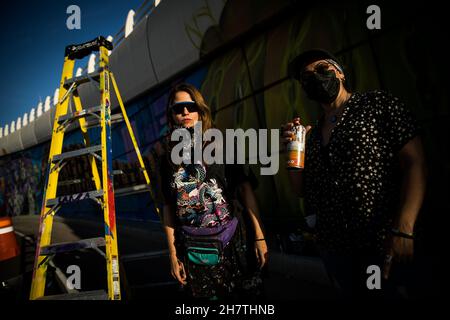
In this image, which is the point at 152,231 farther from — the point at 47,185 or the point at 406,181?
the point at 406,181

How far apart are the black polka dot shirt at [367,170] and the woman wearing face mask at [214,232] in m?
0.63

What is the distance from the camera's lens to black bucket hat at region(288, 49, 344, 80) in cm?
Answer: 159

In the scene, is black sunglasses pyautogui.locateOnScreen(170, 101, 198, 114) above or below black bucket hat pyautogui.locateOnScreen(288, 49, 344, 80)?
below

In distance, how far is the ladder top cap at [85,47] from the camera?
10.4ft

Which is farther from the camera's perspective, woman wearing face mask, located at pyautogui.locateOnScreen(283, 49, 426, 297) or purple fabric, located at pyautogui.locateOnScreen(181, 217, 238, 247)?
purple fabric, located at pyautogui.locateOnScreen(181, 217, 238, 247)

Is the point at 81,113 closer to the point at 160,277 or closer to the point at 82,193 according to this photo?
the point at 82,193

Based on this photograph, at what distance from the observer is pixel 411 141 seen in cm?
126

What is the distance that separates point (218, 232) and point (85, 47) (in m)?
3.23

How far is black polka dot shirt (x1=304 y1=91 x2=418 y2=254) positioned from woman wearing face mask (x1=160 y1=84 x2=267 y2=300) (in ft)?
2.06

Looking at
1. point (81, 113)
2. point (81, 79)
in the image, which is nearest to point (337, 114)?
point (81, 113)

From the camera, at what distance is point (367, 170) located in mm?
1320

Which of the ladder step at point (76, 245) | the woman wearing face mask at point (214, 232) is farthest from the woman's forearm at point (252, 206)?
the ladder step at point (76, 245)

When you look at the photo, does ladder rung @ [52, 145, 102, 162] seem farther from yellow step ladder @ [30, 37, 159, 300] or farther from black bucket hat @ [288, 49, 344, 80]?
black bucket hat @ [288, 49, 344, 80]

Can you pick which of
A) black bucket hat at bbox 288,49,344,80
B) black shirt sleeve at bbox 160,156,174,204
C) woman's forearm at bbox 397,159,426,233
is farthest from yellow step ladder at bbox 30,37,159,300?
woman's forearm at bbox 397,159,426,233
